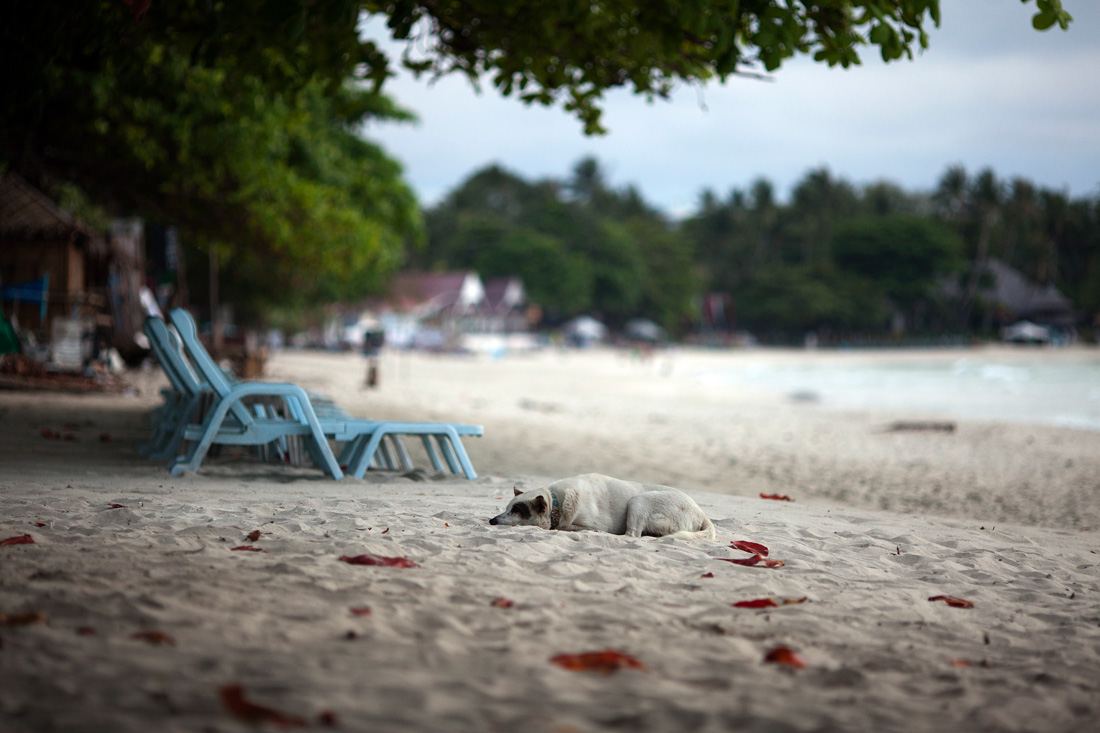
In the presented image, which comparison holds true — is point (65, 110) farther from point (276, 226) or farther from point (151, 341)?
point (151, 341)

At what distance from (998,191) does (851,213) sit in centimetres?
1334

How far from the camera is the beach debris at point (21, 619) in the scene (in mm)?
2219

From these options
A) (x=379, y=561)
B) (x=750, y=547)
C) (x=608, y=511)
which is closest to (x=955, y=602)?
(x=750, y=547)

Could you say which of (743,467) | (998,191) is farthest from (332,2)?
(998,191)

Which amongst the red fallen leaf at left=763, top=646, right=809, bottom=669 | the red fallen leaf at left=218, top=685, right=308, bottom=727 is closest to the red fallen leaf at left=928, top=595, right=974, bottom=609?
the red fallen leaf at left=763, top=646, right=809, bottom=669

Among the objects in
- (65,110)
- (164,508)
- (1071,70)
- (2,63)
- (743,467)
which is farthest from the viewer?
(1071,70)

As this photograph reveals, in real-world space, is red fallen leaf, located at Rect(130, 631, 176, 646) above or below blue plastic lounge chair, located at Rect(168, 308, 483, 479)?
below

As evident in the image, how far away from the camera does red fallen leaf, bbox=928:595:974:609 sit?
3.06 meters

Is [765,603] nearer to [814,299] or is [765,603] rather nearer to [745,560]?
[745,560]

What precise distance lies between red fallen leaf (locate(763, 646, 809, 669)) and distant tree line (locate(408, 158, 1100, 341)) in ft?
187

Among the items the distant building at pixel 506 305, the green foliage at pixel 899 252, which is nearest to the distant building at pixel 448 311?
the distant building at pixel 506 305

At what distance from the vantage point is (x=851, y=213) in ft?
269

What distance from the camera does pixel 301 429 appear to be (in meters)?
5.05

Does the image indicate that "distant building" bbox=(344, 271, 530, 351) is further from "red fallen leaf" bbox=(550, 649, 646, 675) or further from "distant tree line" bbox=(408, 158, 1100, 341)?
"red fallen leaf" bbox=(550, 649, 646, 675)
